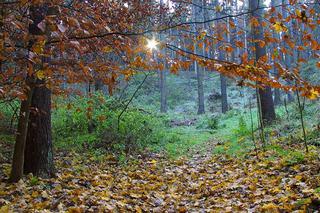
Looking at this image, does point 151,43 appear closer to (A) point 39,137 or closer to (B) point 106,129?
(A) point 39,137

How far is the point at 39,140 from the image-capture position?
6348 mm

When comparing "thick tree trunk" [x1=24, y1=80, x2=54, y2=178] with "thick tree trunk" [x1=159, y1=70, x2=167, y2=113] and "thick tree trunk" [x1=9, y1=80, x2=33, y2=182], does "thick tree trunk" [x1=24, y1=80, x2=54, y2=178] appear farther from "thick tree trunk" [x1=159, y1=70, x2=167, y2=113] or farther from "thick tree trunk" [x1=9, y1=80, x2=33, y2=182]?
"thick tree trunk" [x1=159, y1=70, x2=167, y2=113]

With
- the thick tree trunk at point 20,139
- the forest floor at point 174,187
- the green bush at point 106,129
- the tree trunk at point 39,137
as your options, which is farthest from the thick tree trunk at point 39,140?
the green bush at point 106,129

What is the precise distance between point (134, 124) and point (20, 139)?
6059 millimetres

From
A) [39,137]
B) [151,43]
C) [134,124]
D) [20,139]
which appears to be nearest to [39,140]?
[39,137]

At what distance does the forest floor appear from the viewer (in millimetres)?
4617

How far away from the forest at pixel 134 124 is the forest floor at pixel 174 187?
0.07 ft

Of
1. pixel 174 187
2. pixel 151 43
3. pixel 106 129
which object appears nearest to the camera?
pixel 151 43

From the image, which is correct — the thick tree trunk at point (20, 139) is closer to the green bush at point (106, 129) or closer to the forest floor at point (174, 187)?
the forest floor at point (174, 187)

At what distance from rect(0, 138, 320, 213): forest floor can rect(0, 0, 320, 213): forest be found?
0.07 feet

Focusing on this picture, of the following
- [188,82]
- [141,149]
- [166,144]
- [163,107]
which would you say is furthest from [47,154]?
[188,82]

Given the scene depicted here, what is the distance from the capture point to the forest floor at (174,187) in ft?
15.1

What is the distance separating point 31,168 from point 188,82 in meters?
37.7

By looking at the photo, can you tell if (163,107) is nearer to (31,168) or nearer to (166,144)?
(166,144)
